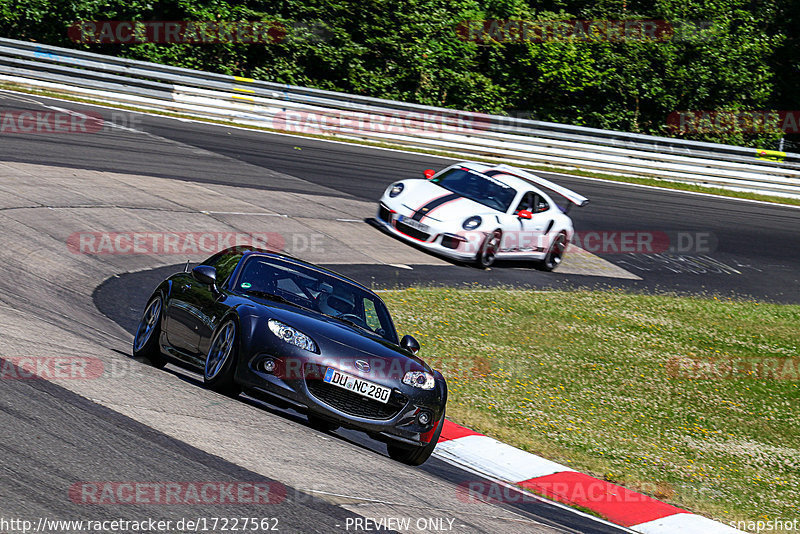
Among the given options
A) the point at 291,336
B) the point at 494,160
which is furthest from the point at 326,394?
the point at 494,160

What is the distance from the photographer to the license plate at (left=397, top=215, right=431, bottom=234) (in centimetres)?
1655

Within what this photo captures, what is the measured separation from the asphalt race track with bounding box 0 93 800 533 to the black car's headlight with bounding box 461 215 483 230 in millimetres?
734

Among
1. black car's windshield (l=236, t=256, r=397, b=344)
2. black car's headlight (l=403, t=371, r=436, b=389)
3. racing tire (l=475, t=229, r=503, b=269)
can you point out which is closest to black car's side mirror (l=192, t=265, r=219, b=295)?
black car's windshield (l=236, t=256, r=397, b=344)

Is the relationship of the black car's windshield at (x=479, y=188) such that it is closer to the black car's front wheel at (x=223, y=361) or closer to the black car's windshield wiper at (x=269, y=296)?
the black car's windshield wiper at (x=269, y=296)

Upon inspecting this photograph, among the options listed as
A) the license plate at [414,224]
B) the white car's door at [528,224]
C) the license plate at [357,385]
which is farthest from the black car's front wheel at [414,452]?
the white car's door at [528,224]

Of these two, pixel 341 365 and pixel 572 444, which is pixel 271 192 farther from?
pixel 341 365

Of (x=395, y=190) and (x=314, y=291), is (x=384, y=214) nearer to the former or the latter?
(x=395, y=190)

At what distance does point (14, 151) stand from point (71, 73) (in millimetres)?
8297

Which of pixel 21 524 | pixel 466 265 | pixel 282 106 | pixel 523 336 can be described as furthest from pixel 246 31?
pixel 21 524

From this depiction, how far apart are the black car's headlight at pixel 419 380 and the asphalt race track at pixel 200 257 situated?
2.00 ft

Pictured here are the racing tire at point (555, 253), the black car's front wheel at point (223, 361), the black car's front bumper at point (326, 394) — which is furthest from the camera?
the racing tire at point (555, 253)

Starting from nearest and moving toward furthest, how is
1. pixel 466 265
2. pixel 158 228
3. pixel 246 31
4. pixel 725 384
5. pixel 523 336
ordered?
1. pixel 725 384
2. pixel 523 336
3. pixel 158 228
4. pixel 466 265
5. pixel 246 31

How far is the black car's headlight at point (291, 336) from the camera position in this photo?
691cm

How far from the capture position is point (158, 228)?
14477mm
